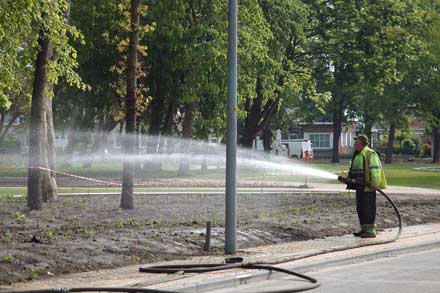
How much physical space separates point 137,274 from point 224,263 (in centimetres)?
147

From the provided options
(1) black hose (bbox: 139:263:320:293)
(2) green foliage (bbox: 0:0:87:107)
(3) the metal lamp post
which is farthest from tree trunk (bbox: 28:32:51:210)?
(1) black hose (bbox: 139:263:320:293)

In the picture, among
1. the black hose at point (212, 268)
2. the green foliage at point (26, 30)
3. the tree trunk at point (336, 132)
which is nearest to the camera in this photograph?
the black hose at point (212, 268)

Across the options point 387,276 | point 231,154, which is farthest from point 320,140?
point 387,276

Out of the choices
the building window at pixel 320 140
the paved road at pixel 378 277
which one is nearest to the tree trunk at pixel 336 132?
the building window at pixel 320 140

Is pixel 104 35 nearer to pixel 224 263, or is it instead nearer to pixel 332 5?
pixel 332 5

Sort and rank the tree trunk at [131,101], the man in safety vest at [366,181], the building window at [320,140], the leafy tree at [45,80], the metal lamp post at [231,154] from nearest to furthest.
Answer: the metal lamp post at [231,154], the leafy tree at [45,80], the man in safety vest at [366,181], the tree trunk at [131,101], the building window at [320,140]

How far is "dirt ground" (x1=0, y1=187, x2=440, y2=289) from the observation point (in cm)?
1200

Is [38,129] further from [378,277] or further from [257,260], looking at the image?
[378,277]

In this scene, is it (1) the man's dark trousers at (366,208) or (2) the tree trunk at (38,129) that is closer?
(1) the man's dark trousers at (366,208)

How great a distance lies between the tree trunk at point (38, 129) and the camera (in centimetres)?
1841

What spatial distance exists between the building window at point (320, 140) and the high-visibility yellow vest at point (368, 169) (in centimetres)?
9908

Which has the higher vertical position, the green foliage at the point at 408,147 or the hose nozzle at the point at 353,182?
the green foliage at the point at 408,147

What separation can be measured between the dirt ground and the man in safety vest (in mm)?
824

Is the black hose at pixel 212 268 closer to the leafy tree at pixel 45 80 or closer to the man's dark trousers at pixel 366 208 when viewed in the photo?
the man's dark trousers at pixel 366 208
